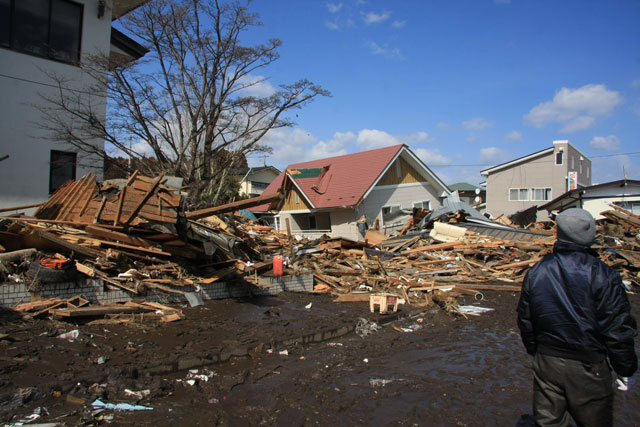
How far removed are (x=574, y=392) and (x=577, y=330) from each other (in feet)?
1.40

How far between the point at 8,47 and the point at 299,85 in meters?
12.1

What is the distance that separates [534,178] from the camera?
1366 inches

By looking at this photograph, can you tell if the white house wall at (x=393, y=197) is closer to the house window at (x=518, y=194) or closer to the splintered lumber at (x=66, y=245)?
the house window at (x=518, y=194)

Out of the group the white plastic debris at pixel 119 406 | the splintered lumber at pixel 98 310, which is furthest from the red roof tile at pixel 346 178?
the white plastic debris at pixel 119 406

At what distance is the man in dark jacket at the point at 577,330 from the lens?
8.96 ft

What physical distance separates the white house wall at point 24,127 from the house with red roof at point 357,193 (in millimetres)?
11347

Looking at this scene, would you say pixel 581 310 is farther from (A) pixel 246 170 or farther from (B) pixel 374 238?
(A) pixel 246 170

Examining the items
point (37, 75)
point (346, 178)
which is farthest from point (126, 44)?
point (346, 178)

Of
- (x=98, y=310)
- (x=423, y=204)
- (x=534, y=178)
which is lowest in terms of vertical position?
(x=98, y=310)

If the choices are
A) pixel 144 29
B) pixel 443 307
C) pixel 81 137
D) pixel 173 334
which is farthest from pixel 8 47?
pixel 443 307

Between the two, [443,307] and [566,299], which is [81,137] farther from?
[566,299]

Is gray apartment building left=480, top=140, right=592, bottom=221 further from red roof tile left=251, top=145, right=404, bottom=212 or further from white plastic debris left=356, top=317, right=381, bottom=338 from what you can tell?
white plastic debris left=356, top=317, right=381, bottom=338

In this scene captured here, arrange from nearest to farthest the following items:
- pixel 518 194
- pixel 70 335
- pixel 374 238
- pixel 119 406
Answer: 1. pixel 119 406
2. pixel 70 335
3. pixel 374 238
4. pixel 518 194

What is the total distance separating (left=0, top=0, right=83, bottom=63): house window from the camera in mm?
11641
